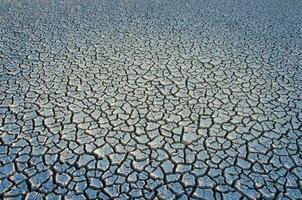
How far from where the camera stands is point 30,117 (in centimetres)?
198

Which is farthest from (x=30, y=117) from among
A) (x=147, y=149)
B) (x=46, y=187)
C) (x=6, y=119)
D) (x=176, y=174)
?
(x=176, y=174)

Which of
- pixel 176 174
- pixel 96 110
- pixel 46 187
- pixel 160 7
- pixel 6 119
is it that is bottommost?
pixel 46 187

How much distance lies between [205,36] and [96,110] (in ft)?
4.86

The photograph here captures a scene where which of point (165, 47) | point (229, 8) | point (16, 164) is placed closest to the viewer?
point (16, 164)

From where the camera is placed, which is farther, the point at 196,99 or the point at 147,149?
the point at 196,99

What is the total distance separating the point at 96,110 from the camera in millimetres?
2049

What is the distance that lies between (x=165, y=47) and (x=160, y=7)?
116 centimetres

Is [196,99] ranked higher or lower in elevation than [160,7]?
lower

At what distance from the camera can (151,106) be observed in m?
2.09

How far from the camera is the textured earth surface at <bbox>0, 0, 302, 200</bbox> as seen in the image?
1540 mm

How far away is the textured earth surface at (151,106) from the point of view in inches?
60.6

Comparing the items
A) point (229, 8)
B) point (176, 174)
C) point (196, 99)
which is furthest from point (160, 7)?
point (176, 174)

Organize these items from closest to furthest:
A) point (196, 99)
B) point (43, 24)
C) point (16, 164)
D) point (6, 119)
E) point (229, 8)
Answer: point (16, 164), point (6, 119), point (196, 99), point (43, 24), point (229, 8)

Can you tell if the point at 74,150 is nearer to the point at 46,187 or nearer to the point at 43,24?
the point at 46,187
